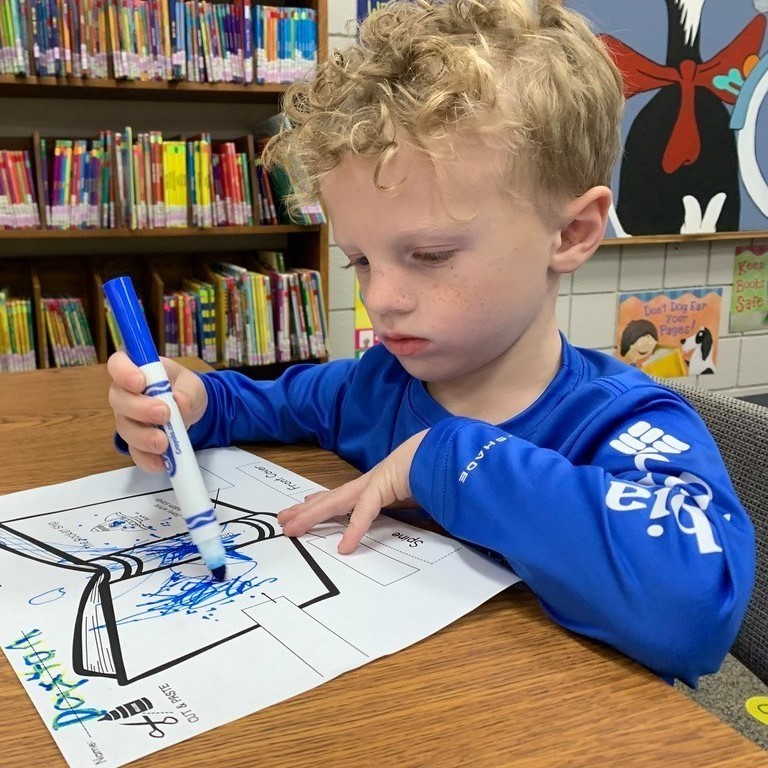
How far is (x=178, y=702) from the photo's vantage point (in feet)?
1.27

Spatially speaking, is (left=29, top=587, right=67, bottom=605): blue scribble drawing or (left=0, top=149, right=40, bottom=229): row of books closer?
(left=29, top=587, right=67, bottom=605): blue scribble drawing

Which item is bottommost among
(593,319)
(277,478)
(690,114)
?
(593,319)

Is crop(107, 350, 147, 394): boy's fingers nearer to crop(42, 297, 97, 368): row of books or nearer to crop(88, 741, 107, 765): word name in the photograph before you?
crop(88, 741, 107, 765): word name

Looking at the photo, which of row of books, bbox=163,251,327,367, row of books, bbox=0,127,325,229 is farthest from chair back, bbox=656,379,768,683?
row of books, bbox=163,251,327,367

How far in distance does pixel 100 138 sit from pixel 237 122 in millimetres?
473

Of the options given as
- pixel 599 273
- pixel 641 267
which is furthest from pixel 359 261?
pixel 641 267

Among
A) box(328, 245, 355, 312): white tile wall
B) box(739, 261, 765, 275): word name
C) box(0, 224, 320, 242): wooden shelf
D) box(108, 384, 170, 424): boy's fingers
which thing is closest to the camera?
box(108, 384, 170, 424): boy's fingers

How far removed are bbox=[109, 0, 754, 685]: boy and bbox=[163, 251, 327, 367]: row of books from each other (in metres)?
1.36

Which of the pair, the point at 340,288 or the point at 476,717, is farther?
the point at 340,288

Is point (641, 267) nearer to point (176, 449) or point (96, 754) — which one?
point (176, 449)

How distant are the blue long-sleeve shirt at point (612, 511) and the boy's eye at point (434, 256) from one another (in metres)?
0.13

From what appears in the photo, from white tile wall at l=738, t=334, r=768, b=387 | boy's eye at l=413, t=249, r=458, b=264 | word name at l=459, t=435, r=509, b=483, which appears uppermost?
boy's eye at l=413, t=249, r=458, b=264

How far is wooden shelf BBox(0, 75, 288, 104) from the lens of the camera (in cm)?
191

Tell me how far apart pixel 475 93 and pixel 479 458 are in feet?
0.96
